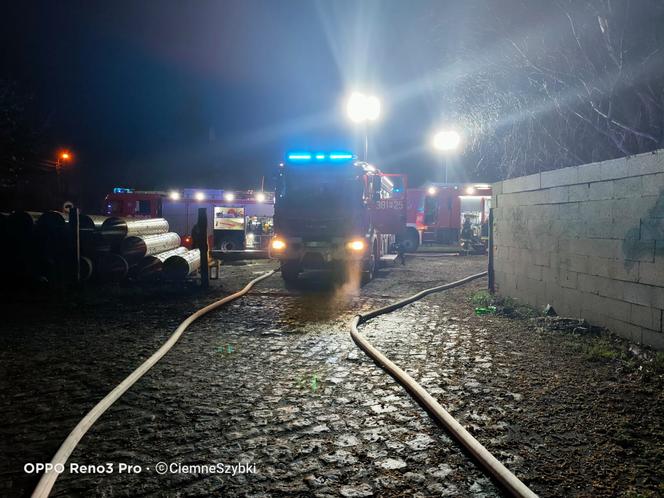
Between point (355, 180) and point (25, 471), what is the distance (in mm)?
10004

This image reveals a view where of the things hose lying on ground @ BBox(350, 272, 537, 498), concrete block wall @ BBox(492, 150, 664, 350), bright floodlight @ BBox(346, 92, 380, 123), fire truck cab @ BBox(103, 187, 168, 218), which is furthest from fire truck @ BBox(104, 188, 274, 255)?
hose lying on ground @ BBox(350, 272, 537, 498)

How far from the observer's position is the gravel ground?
2855 mm

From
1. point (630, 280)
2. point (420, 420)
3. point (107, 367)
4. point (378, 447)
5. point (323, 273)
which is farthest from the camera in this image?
point (323, 273)

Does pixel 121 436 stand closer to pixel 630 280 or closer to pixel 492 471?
pixel 492 471

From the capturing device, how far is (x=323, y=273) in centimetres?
1542

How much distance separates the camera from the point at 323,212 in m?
12.0

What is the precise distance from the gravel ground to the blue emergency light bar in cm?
567

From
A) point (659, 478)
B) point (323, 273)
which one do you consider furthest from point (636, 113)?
point (659, 478)

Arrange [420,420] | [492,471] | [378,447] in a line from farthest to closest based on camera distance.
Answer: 1. [420,420]
2. [378,447]
3. [492,471]

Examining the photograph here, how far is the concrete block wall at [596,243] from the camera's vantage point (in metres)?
5.53

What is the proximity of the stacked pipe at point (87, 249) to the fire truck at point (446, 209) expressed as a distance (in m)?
16.5

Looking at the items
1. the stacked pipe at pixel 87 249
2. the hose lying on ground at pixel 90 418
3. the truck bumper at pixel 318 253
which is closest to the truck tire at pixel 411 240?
the truck bumper at pixel 318 253

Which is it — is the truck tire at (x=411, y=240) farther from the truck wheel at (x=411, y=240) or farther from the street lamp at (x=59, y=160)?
the street lamp at (x=59, y=160)

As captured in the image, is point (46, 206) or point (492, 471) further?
point (46, 206)
